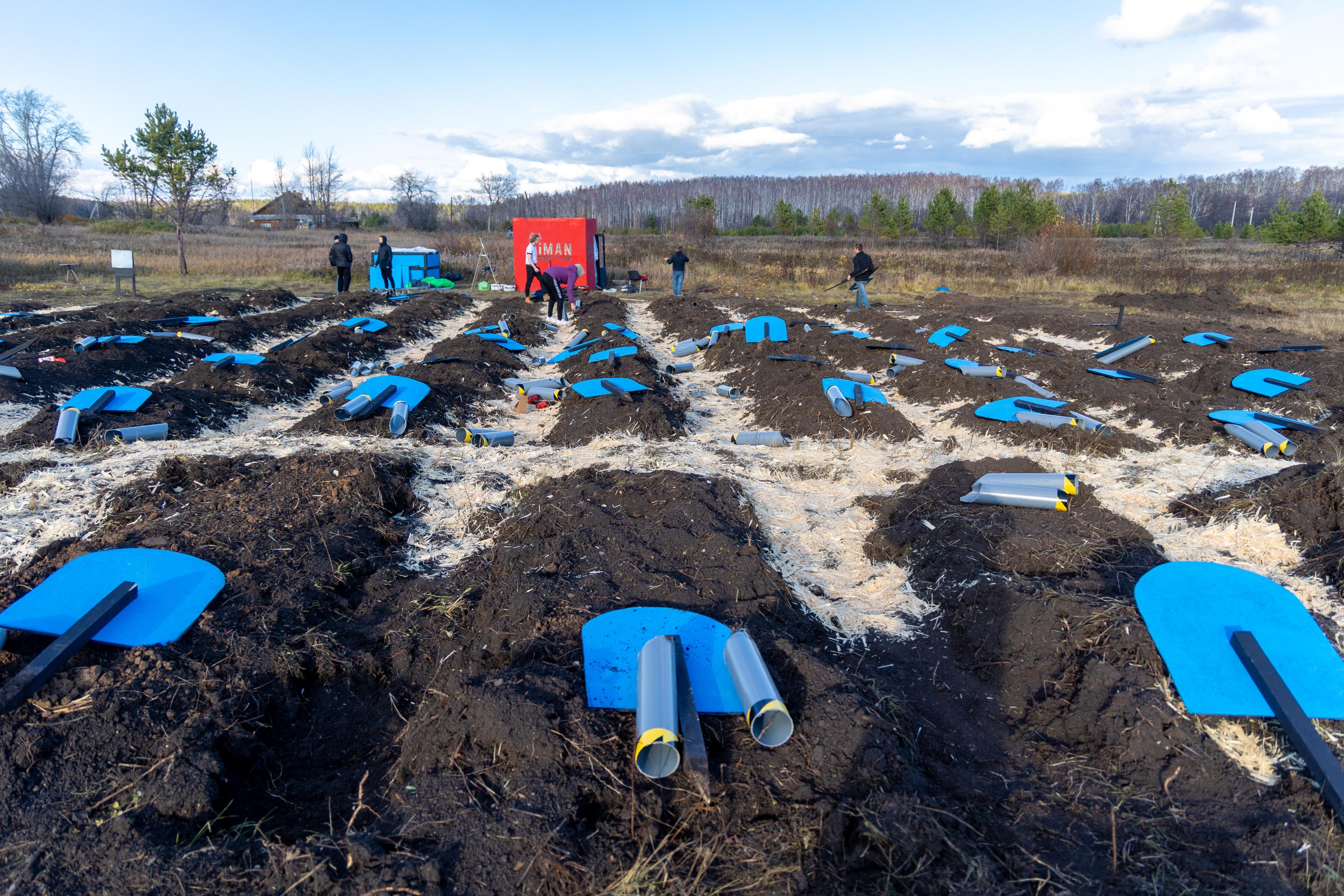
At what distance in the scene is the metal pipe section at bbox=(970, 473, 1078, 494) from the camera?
205 inches

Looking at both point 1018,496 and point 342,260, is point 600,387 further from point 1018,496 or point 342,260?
point 342,260

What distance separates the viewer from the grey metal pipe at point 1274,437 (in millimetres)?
6555

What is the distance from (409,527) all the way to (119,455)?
322cm

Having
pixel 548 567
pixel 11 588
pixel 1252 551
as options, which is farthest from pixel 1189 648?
pixel 11 588

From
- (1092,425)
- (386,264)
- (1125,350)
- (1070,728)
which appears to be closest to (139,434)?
(1070,728)

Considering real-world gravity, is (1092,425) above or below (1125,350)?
below

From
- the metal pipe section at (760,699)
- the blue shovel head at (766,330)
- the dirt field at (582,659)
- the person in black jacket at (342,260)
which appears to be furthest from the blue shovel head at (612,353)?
the person in black jacket at (342,260)

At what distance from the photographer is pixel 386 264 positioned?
1981 centimetres

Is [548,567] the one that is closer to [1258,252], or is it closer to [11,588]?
[11,588]

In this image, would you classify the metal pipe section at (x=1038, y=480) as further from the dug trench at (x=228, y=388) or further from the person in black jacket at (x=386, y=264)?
the person in black jacket at (x=386, y=264)

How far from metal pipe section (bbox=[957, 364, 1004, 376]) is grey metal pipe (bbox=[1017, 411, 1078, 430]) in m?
1.71

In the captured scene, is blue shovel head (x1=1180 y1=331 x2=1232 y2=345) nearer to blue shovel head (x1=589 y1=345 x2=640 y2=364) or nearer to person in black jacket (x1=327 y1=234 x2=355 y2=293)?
blue shovel head (x1=589 y1=345 x2=640 y2=364)

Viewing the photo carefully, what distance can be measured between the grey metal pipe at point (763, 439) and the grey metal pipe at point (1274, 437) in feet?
15.4

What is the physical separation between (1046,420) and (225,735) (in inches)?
299
